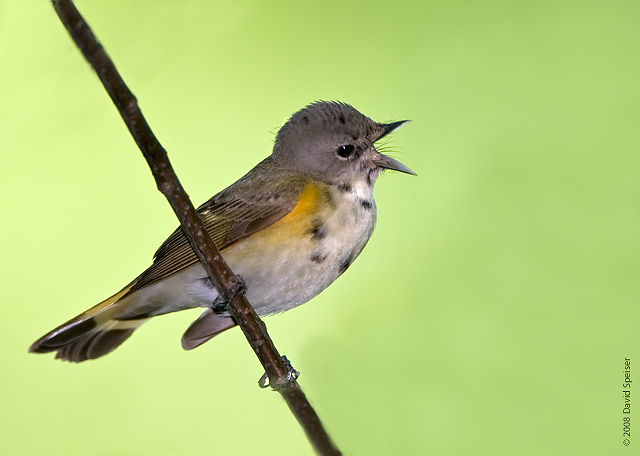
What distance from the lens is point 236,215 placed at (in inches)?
101

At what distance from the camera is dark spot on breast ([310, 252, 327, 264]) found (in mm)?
2428

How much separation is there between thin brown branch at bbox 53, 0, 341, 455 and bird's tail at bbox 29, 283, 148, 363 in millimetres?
804

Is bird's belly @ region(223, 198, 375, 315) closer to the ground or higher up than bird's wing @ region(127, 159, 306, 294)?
closer to the ground

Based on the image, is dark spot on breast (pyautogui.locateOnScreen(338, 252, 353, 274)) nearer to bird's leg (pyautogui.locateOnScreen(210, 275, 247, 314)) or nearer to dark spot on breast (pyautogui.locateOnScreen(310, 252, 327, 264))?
dark spot on breast (pyautogui.locateOnScreen(310, 252, 327, 264))

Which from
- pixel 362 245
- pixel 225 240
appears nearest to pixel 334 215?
pixel 362 245

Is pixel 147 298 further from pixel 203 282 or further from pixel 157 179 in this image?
pixel 157 179

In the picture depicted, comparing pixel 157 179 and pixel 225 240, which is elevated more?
pixel 225 240

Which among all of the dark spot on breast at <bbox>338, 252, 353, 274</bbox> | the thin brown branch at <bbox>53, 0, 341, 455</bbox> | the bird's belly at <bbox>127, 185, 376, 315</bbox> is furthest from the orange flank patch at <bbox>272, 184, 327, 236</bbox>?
the thin brown branch at <bbox>53, 0, 341, 455</bbox>

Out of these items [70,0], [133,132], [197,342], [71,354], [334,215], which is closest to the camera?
[70,0]

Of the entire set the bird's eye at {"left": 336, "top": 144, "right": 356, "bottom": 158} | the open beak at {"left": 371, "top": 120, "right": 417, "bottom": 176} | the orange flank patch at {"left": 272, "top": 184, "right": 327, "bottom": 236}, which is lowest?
the orange flank patch at {"left": 272, "top": 184, "right": 327, "bottom": 236}

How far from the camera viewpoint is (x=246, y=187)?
2.68 m

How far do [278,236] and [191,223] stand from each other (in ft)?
2.41

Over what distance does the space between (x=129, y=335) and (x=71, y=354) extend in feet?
0.73

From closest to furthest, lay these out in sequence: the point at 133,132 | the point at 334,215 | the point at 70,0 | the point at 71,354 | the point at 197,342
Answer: the point at 70,0, the point at 133,132, the point at 334,215, the point at 71,354, the point at 197,342
